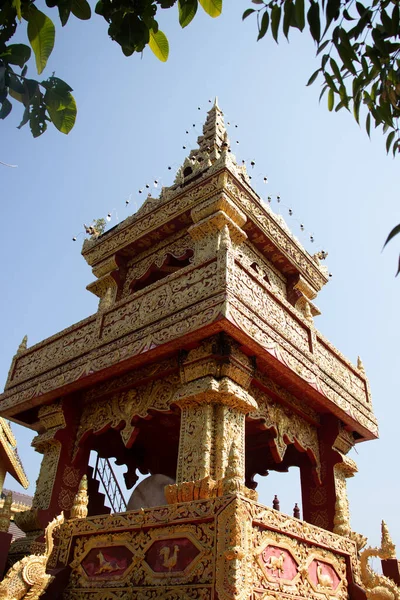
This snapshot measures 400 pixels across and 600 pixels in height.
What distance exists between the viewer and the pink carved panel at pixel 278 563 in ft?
17.1

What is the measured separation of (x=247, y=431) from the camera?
31.2 feet

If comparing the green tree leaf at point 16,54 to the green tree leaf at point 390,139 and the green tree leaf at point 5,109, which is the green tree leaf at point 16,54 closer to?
the green tree leaf at point 5,109

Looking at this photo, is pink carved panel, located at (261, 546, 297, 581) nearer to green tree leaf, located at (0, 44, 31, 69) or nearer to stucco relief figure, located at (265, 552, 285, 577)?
stucco relief figure, located at (265, 552, 285, 577)

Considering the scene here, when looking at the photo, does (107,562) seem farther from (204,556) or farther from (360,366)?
(360,366)

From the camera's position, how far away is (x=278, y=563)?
17.6 feet

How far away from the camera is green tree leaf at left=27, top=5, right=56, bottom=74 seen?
85.4 inches

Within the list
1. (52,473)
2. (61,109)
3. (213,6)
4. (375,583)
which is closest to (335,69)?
(213,6)

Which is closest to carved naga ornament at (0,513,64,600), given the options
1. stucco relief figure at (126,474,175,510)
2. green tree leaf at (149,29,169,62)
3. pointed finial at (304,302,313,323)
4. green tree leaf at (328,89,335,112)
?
stucco relief figure at (126,474,175,510)

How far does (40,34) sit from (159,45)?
0.62m

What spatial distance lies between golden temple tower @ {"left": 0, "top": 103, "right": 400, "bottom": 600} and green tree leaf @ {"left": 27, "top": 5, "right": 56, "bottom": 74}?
423cm

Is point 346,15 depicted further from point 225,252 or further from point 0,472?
point 0,472

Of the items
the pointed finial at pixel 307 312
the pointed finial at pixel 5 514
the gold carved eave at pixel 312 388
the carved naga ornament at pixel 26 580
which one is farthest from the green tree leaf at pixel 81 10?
the pointed finial at pixel 307 312

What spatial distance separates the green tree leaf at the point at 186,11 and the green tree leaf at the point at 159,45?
0.15 meters

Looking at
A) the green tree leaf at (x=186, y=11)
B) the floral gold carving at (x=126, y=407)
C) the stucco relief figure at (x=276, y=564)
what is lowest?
the stucco relief figure at (x=276, y=564)
